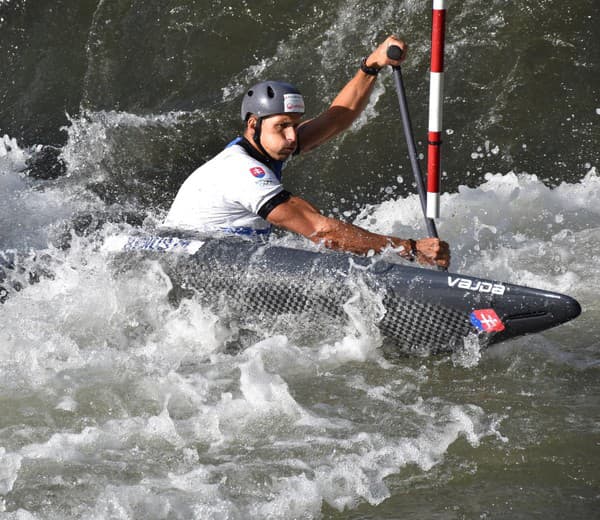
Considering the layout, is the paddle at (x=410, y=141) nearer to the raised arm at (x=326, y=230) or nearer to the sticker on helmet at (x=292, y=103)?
the raised arm at (x=326, y=230)

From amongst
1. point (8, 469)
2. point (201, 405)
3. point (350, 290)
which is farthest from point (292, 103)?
point (8, 469)

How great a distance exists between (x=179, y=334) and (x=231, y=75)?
429 cm

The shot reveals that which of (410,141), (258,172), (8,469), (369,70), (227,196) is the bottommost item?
(8,469)

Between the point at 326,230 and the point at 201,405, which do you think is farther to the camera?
the point at 326,230

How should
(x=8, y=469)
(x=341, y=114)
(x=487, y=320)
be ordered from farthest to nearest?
(x=341, y=114) < (x=487, y=320) < (x=8, y=469)

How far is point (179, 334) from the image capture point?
503cm

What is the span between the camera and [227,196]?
5.14m

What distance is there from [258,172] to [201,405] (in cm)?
133

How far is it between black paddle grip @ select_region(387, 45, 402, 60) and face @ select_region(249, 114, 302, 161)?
0.69 meters

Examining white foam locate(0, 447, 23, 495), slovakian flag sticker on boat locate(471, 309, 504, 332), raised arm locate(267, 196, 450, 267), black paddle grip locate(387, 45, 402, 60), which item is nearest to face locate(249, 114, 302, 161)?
raised arm locate(267, 196, 450, 267)

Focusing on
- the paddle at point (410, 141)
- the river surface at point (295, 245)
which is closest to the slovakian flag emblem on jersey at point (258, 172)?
the river surface at point (295, 245)

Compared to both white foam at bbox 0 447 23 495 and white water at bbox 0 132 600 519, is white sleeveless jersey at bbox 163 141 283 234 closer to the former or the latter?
white water at bbox 0 132 600 519

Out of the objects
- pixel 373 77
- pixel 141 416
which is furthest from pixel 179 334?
pixel 373 77

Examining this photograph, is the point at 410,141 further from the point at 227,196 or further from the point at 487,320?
the point at 487,320
